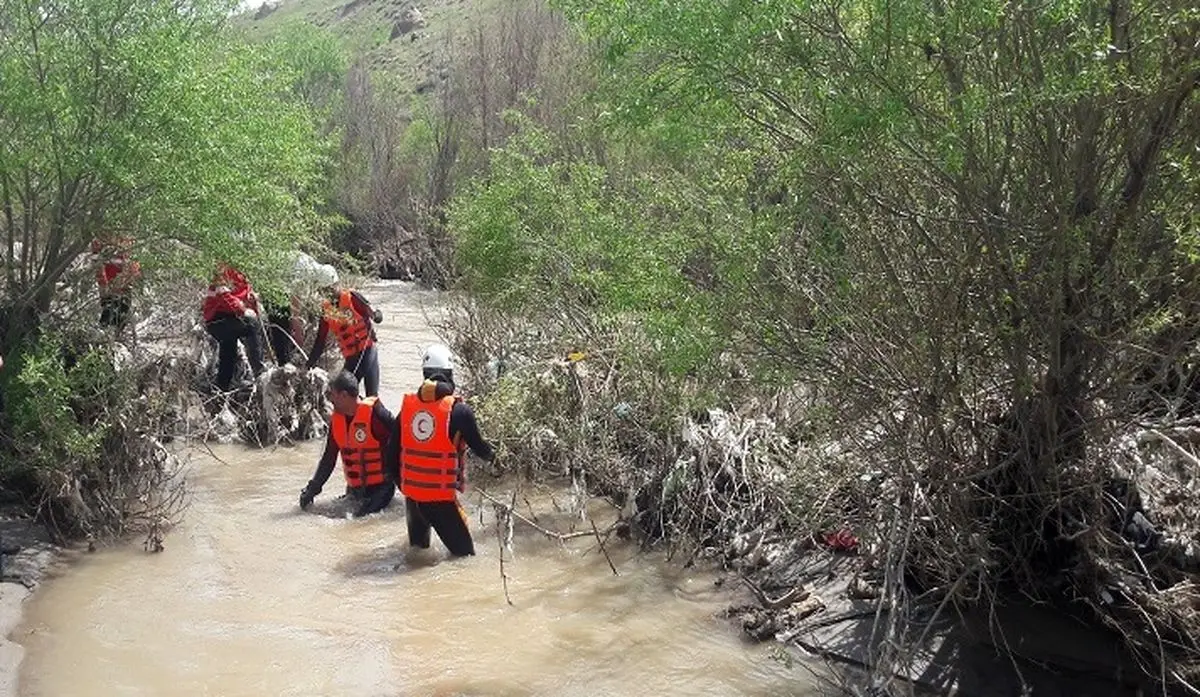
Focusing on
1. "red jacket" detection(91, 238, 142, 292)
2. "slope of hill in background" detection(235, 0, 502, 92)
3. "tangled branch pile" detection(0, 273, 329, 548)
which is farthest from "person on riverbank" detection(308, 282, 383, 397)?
"slope of hill in background" detection(235, 0, 502, 92)

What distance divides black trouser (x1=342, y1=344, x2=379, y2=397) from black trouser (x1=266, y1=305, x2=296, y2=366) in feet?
3.15

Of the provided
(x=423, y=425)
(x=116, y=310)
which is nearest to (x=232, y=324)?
(x=116, y=310)

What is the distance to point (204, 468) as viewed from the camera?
1078 cm

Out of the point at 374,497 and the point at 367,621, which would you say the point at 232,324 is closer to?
the point at 374,497

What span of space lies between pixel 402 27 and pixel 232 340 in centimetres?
5321

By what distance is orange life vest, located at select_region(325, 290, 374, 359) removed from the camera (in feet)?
37.7

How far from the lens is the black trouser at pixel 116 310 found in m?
9.26

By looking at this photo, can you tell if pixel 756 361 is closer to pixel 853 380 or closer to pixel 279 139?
pixel 853 380

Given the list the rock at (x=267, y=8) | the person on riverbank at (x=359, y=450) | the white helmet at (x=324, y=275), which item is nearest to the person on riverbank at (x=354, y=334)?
the white helmet at (x=324, y=275)

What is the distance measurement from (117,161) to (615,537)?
4.57 m

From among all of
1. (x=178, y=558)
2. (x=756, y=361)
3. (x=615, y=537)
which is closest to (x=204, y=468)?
(x=178, y=558)

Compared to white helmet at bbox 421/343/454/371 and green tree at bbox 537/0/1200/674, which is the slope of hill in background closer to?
white helmet at bbox 421/343/454/371

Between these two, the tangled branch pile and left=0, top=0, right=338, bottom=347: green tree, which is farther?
the tangled branch pile

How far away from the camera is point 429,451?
784cm
